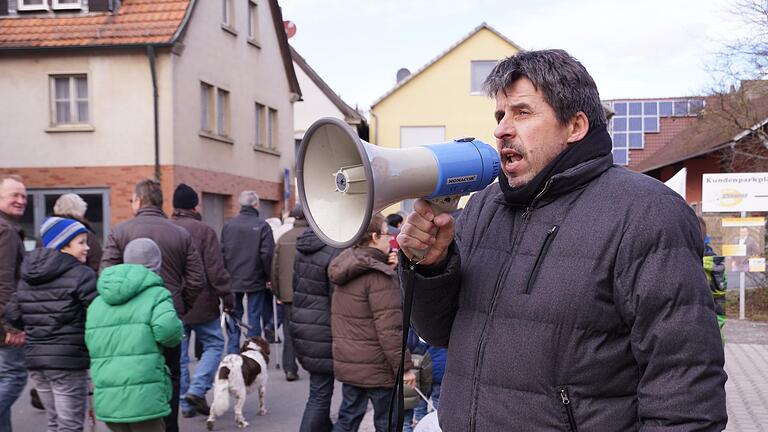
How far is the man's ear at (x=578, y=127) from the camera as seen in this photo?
218cm

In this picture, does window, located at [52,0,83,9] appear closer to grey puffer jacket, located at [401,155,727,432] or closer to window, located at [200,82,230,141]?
window, located at [200,82,230,141]

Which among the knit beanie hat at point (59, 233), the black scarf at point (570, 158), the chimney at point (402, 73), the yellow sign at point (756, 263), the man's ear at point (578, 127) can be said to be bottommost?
the yellow sign at point (756, 263)

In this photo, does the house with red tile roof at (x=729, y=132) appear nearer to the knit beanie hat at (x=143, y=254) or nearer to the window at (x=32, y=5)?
the knit beanie hat at (x=143, y=254)

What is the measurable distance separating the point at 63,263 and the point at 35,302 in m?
0.30

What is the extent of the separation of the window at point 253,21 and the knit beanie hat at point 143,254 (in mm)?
17247

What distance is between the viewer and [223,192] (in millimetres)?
19219

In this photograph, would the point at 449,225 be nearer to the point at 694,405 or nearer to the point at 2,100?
the point at 694,405

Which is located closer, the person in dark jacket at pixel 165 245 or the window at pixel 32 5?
the person in dark jacket at pixel 165 245

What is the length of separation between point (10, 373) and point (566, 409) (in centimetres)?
460

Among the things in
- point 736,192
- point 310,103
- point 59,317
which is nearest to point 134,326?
point 59,317

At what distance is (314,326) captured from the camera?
541 centimetres

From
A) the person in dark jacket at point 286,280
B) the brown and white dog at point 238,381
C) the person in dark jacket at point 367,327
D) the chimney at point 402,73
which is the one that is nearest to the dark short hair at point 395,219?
the person in dark jacket at point 286,280

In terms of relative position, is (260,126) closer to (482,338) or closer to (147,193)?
(147,193)

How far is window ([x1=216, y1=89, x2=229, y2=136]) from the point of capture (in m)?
19.3
